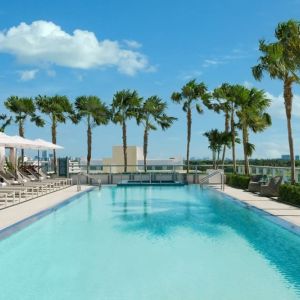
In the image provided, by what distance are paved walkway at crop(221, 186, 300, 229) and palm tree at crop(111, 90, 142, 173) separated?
1398 cm

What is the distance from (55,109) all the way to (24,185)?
13.4 m

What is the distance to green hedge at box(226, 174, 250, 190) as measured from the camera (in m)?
21.8

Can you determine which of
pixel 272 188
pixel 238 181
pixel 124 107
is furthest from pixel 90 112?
pixel 272 188

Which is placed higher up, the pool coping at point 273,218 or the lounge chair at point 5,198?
the lounge chair at point 5,198

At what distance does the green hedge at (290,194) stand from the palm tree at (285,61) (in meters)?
0.63

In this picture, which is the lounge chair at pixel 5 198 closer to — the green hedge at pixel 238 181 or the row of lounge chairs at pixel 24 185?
the row of lounge chairs at pixel 24 185

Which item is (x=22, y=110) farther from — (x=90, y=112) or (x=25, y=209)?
(x=25, y=209)

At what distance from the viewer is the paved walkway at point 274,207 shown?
1186 centimetres

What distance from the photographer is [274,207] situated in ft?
47.2

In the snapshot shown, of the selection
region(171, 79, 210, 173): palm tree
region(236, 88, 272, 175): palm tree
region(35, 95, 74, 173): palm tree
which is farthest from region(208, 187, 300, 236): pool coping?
region(35, 95, 74, 173): palm tree

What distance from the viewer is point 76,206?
1645cm

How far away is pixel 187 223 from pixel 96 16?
36.9 ft

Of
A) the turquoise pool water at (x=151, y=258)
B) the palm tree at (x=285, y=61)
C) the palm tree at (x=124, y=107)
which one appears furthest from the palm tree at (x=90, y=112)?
the turquoise pool water at (x=151, y=258)

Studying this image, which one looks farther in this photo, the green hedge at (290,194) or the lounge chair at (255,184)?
the lounge chair at (255,184)
